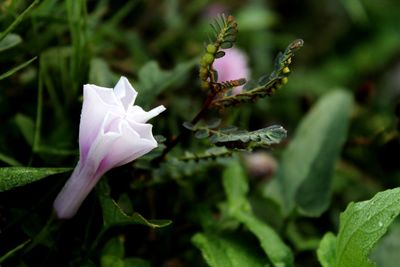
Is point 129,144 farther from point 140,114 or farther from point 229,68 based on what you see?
point 229,68

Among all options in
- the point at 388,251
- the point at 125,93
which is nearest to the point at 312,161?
the point at 388,251

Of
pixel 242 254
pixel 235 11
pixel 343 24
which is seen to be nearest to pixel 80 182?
pixel 242 254

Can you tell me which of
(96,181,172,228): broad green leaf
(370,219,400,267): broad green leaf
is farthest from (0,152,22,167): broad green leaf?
(370,219,400,267): broad green leaf

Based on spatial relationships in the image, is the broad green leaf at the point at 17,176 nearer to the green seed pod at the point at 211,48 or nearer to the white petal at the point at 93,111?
the white petal at the point at 93,111

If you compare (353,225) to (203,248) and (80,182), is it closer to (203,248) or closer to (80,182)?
(203,248)

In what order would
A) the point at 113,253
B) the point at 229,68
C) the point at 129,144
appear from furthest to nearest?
the point at 229,68 < the point at 113,253 < the point at 129,144

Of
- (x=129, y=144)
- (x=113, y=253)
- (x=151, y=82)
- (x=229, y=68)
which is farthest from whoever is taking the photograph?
(x=229, y=68)
